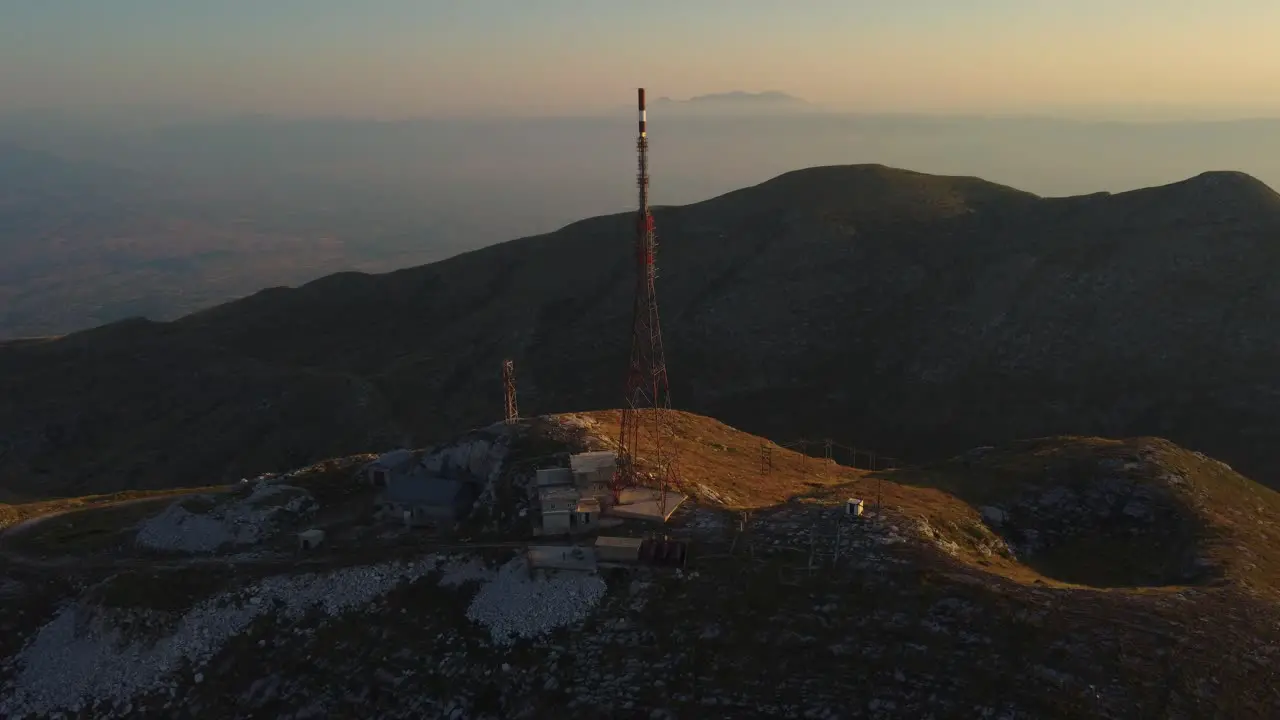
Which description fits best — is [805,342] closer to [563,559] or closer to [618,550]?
[618,550]

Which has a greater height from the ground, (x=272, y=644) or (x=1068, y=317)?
(x=1068, y=317)

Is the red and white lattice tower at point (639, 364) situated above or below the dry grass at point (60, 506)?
above

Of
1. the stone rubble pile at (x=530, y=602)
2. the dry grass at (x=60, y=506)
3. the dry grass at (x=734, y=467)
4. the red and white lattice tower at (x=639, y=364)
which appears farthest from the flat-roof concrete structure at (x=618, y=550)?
the dry grass at (x=60, y=506)

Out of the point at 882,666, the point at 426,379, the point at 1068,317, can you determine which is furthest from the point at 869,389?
the point at 882,666

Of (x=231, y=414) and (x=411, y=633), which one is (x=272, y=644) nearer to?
(x=411, y=633)

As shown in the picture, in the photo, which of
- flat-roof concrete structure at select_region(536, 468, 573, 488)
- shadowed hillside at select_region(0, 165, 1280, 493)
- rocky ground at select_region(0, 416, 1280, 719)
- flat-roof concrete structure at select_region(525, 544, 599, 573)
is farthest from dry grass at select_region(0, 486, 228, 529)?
shadowed hillside at select_region(0, 165, 1280, 493)

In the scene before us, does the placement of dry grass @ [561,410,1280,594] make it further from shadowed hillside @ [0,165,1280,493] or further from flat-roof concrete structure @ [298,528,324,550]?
shadowed hillside @ [0,165,1280,493]

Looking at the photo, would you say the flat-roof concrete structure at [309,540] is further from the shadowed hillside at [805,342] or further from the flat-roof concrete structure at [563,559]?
the shadowed hillside at [805,342]
